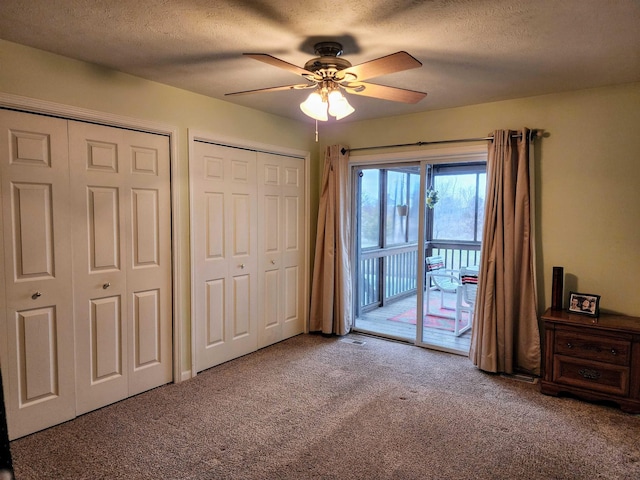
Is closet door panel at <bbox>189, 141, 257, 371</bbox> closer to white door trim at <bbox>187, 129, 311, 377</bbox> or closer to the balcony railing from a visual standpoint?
white door trim at <bbox>187, 129, 311, 377</bbox>

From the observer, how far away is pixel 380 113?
4.13 metres

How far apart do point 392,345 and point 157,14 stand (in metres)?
3.55

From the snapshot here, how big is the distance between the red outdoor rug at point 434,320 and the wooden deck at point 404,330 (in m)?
0.08

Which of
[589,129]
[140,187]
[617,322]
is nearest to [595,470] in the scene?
[617,322]

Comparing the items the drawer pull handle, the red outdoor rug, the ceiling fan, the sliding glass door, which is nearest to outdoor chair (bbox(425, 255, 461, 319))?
the sliding glass door

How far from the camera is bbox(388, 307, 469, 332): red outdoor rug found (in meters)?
4.79

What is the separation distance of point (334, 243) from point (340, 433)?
2.26 meters

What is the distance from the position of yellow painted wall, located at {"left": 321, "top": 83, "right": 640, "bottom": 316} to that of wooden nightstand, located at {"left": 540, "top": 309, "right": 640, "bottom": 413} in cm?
39

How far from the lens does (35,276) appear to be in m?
2.58

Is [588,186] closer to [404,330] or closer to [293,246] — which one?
[404,330]

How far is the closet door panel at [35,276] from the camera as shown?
2467mm

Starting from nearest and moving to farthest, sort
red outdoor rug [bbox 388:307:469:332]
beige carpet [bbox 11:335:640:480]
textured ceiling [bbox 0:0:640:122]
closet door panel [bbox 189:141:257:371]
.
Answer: textured ceiling [bbox 0:0:640:122]
beige carpet [bbox 11:335:640:480]
closet door panel [bbox 189:141:257:371]
red outdoor rug [bbox 388:307:469:332]

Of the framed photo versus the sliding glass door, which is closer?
the framed photo

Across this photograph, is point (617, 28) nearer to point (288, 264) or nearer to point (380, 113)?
point (380, 113)
